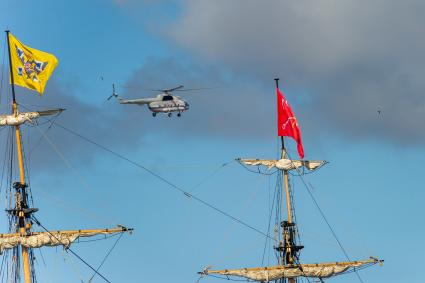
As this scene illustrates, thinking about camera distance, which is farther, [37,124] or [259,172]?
[259,172]

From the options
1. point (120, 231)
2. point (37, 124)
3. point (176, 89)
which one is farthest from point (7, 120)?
point (176, 89)

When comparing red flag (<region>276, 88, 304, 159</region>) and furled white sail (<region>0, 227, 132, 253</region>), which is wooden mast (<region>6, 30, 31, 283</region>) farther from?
red flag (<region>276, 88, 304, 159</region>)

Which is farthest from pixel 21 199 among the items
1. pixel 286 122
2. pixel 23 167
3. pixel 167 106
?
pixel 167 106

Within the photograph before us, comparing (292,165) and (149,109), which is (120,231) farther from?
(149,109)

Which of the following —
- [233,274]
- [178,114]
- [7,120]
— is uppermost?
[178,114]

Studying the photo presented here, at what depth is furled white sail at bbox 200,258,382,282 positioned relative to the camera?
6594 inches

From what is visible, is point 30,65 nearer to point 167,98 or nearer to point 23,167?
point 23,167

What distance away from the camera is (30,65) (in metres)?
156

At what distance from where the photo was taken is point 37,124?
15775cm

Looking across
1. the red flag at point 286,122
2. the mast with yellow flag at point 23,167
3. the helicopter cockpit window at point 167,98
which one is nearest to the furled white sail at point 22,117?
the mast with yellow flag at point 23,167

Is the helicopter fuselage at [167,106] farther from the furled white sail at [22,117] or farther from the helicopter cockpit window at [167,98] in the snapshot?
the furled white sail at [22,117]

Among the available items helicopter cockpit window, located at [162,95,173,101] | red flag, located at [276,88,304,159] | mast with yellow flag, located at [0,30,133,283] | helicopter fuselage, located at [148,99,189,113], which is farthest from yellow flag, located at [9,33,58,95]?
helicopter cockpit window, located at [162,95,173,101]

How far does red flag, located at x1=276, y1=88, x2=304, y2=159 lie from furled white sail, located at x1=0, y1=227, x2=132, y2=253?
62.2 feet

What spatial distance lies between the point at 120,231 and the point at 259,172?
660 inches
